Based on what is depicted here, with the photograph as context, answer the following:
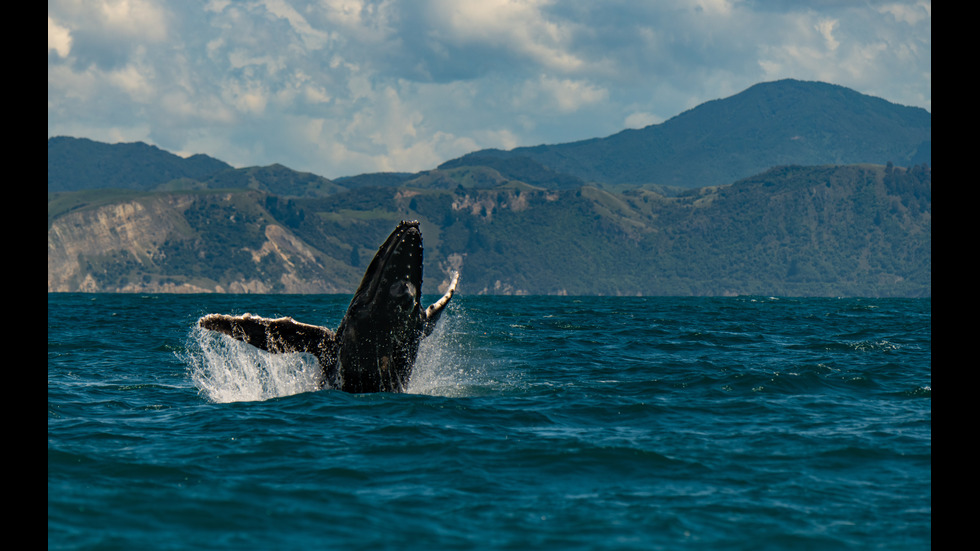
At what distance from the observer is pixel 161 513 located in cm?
977

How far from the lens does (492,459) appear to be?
1250 cm

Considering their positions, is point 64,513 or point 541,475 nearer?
point 64,513

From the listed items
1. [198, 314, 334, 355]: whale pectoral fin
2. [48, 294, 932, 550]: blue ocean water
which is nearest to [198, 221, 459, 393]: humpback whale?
[198, 314, 334, 355]: whale pectoral fin

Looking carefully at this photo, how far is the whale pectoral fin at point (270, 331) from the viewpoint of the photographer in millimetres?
16062

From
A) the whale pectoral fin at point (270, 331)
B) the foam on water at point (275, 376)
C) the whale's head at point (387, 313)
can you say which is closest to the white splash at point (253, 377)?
the foam on water at point (275, 376)

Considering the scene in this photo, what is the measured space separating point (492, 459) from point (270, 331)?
18.1 feet

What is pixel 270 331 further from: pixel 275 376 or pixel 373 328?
pixel 275 376

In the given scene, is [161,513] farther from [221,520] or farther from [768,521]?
[768,521]

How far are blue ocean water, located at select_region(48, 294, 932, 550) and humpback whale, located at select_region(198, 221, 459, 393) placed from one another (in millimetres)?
474

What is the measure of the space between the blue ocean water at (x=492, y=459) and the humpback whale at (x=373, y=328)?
47cm
